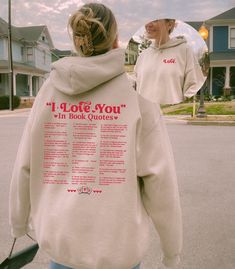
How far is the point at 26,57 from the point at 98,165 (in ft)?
129

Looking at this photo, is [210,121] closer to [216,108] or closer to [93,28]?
[216,108]

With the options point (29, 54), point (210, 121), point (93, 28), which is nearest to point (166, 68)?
point (93, 28)

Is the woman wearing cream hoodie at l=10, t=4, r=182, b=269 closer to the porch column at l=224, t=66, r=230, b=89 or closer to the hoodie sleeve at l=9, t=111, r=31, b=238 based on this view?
the hoodie sleeve at l=9, t=111, r=31, b=238

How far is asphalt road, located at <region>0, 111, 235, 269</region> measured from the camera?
3.43m

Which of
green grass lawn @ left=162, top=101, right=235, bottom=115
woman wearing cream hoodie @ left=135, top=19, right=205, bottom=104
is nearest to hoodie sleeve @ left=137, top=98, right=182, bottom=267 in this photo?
woman wearing cream hoodie @ left=135, top=19, right=205, bottom=104

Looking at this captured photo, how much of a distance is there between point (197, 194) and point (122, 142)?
3.95 meters

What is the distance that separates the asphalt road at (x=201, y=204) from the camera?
3434mm

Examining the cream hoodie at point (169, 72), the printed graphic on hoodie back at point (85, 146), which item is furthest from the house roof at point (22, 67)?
the printed graphic on hoodie back at point (85, 146)

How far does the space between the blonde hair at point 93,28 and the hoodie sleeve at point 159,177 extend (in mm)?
338

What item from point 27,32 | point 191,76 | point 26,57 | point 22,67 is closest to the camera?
point 191,76

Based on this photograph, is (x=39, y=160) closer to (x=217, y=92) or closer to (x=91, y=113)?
(x=91, y=113)

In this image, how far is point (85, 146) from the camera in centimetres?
166

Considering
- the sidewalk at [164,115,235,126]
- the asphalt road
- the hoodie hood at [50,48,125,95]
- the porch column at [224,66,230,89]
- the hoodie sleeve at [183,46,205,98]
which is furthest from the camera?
the sidewalk at [164,115,235,126]

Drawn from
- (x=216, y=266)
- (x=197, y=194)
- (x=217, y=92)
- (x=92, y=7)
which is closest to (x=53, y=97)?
(x=92, y=7)
